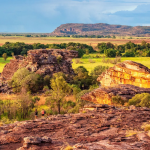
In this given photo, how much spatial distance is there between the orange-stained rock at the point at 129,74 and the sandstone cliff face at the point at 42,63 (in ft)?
46.9

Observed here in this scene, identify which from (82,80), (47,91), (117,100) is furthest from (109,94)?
(82,80)

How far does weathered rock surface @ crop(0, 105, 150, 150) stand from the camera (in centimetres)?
1056

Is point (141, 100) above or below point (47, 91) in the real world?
above

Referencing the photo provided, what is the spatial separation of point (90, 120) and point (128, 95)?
33.6ft

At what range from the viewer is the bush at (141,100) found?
22109 millimetres

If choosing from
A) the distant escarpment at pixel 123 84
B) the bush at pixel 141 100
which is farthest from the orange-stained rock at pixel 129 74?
the bush at pixel 141 100

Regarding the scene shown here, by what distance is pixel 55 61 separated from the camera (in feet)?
146

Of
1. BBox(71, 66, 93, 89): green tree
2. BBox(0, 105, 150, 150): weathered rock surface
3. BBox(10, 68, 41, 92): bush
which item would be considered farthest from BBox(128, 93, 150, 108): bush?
BBox(10, 68, 41, 92): bush

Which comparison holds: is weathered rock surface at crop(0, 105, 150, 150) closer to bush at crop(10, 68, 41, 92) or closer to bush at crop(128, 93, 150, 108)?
bush at crop(128, 93, 150, 108)

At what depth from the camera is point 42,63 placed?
4353cm

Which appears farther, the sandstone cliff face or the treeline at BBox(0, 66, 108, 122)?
the sandstone cliff face

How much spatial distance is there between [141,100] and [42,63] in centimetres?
2475

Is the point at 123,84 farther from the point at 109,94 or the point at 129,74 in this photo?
the point at 109,94

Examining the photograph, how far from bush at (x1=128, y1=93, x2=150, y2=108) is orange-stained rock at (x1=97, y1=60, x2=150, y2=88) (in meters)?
5.56
